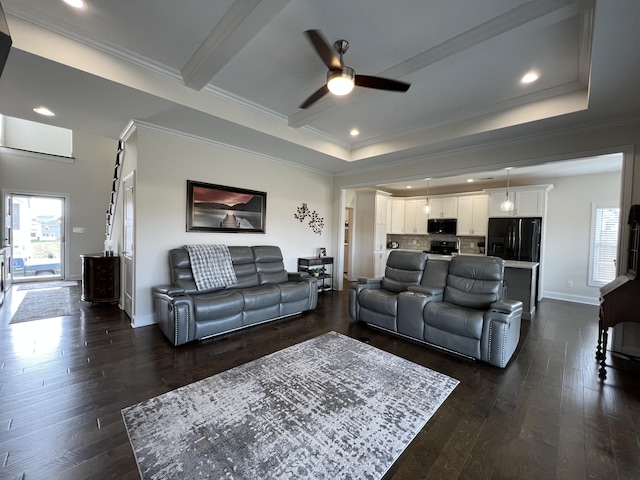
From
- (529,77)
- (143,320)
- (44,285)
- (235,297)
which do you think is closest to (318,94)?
(529,77)

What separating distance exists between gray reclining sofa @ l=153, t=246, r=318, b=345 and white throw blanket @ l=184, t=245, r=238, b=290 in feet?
0.26

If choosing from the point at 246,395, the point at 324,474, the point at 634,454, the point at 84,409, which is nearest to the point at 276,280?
the point at 246,395

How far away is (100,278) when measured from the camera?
4508mm

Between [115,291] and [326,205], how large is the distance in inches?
170

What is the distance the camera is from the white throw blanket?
3.77 metres

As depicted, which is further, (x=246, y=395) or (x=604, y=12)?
(x=246, y=395)

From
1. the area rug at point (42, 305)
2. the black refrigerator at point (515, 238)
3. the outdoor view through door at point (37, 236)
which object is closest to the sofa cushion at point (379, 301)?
the black refrigerator at point (515, 238)

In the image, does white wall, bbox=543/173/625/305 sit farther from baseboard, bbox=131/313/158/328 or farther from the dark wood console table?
baseboard, bbox=131/313/158/328

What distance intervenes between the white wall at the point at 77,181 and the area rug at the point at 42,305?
1891 millimetres

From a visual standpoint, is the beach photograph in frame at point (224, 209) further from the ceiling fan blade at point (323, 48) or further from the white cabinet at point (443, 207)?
the white cabinet at point (443, 207)

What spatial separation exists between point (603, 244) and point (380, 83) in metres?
6.17

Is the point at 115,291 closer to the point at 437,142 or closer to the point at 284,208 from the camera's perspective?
the point at 284,208

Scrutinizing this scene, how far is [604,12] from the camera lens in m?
1.63

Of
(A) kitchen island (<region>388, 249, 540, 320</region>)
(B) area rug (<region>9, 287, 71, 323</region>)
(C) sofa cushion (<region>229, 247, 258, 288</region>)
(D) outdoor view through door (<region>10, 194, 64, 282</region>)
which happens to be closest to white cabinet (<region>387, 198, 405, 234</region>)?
(A) kitchen island (<region>388, 249, 540, 320</region>)
